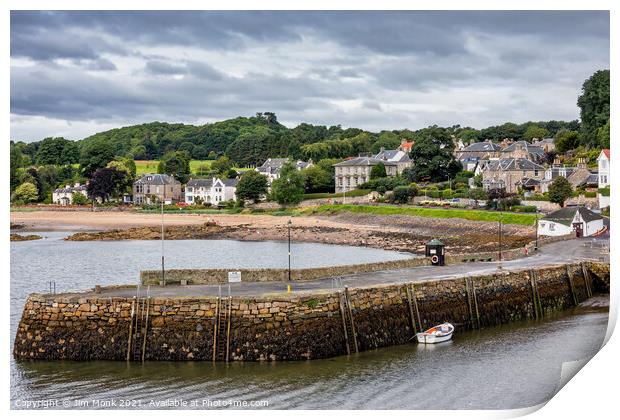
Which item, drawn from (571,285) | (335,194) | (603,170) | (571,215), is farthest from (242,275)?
(335,194)

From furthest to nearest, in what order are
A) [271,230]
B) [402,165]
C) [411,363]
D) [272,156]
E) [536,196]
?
1. [272,156]
2. [402,165]
3. [271,230]
4. [536,196]
5. [411,363]

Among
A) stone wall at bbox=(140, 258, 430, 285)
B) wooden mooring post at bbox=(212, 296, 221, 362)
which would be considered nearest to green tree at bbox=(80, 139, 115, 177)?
stone wall at bbox=(140, 258, 430, 285)

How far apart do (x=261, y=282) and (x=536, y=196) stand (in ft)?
110

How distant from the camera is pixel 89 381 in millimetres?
16938

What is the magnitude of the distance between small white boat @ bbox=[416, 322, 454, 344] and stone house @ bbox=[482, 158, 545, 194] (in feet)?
128

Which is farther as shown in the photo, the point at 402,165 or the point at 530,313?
the point at 402,165

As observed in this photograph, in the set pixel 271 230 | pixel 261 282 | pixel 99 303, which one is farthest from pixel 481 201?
pixel 99 303

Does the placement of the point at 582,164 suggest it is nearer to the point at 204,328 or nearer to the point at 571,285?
the point at 571,285

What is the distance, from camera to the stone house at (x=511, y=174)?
59338 millimetres

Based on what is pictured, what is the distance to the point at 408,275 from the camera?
23.3 meters

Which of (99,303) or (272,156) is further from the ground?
(272,156)

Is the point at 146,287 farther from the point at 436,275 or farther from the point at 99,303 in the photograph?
the point at 436,275

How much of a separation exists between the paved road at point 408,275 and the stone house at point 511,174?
1076 inches

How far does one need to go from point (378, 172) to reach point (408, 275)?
5479 cm
